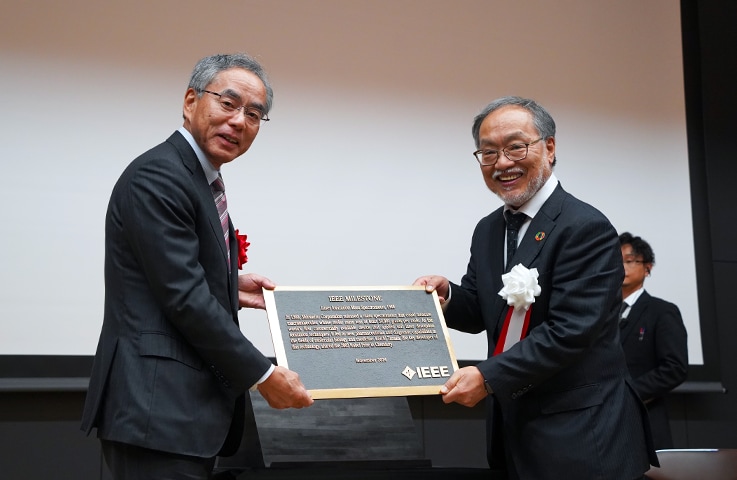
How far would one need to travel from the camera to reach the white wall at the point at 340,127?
4301 millimetres

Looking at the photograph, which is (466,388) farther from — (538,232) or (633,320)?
(633,320)

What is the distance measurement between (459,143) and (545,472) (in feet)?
9.82

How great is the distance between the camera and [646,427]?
265cm

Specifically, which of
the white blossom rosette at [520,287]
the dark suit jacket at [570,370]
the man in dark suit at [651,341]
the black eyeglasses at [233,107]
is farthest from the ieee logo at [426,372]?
the man in dark suit at [651,341]

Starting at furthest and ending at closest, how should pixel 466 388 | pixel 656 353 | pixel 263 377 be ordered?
pixel 656 353 → pixel 466 388 → pixel 263 377

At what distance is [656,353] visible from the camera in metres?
4.86

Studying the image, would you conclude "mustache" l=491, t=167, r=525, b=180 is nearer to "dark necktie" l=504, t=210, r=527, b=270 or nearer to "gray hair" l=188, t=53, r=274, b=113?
"dark necktie" l=504, t=210, r=527, b=270

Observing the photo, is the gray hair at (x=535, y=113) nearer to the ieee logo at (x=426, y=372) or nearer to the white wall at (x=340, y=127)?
the ieee logo at (x=426, y=372)

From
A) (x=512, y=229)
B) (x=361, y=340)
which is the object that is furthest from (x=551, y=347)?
(x=361, y=340)

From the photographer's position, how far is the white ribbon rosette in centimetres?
259

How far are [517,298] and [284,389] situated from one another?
789mm

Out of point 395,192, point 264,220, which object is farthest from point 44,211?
point 395,192

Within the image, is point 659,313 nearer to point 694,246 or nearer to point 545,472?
point 694,246

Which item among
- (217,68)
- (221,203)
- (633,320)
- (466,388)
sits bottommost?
(633,320)
